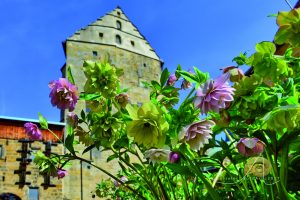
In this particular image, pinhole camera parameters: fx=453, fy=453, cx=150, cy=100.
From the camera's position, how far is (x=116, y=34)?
31.0 metres

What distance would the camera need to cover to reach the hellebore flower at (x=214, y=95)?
163cm

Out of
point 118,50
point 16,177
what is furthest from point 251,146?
point 118,50

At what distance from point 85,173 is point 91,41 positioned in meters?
9.27

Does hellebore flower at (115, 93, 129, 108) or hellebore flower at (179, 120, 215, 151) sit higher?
hellebore flower at (115, 93, 129, 108)

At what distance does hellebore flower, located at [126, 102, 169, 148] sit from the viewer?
1780mm

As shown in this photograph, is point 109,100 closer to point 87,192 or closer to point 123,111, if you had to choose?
point 123,111

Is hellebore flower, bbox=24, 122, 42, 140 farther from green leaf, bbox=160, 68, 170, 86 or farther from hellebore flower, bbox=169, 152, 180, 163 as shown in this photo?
hellebore flower, bbox=169, 152, 180, 163

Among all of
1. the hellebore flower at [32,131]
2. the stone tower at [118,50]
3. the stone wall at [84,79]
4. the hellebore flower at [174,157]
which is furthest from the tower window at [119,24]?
the hellebore flower at [174,157]

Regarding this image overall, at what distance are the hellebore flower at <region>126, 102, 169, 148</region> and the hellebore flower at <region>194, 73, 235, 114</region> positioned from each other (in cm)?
20

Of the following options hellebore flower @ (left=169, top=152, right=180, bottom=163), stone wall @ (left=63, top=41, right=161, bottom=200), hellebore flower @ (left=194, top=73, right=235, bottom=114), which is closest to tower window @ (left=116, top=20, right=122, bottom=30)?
stone wall @ (left=63, top=41, right=161, bottom=200)

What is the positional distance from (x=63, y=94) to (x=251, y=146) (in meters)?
0.98

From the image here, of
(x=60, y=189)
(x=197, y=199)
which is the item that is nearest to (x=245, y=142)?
(x=197, y=199)

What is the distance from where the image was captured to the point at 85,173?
24906 mm

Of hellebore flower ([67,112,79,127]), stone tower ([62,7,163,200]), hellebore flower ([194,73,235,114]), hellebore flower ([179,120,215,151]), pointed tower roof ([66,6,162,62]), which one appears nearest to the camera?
hellebore flower ([194,73,235,114])
